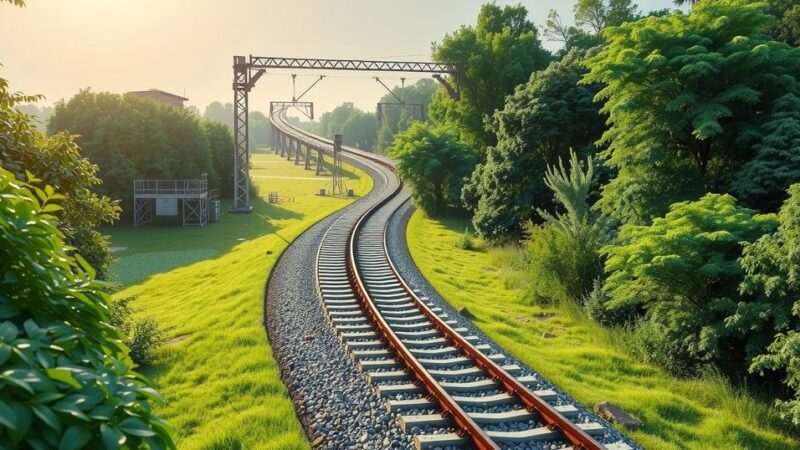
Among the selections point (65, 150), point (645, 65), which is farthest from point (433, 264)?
point (65, 150)

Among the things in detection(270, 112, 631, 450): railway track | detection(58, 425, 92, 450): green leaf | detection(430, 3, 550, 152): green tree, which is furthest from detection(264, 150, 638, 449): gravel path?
detection(430, 3, 550, 152): green tree

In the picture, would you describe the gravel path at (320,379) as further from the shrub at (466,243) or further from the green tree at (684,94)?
the shrub at (466,243)

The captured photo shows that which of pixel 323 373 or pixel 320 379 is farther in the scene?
pixel 323 373

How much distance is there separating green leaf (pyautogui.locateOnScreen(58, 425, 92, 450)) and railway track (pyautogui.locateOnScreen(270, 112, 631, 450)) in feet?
18.5

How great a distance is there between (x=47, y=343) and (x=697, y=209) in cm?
1323

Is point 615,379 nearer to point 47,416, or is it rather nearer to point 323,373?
point 323,373

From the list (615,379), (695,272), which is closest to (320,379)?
(615,379)

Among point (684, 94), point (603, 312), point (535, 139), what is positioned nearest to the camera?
point (603, 312)

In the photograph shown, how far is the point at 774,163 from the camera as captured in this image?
1485 centimetres

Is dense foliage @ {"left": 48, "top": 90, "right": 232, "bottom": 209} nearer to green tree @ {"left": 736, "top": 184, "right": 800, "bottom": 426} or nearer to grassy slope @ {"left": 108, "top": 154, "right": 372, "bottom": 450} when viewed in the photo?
grassy slope @ {"left": 108, "top": 154, "right": 372, "bottom": 450}

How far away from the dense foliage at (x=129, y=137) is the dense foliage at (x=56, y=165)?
39770 millimetres

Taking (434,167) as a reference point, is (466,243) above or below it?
below

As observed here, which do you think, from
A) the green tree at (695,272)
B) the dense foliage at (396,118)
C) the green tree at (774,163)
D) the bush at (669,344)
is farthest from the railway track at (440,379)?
the dense foliage at (396,118)

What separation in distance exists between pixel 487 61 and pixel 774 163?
114 feet
